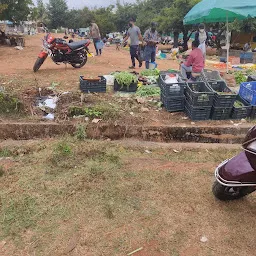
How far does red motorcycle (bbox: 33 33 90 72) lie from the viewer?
29.7 feet

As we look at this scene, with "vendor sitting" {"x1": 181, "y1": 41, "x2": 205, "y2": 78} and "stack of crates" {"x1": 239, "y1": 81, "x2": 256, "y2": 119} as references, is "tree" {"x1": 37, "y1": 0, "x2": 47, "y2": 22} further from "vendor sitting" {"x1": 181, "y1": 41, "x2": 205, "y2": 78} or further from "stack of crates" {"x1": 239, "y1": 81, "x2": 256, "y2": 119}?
"stack of crates" {"x1": 239, "y1": 81, "x2": 256, "y2": 119}

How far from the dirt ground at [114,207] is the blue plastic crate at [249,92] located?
1996 mm

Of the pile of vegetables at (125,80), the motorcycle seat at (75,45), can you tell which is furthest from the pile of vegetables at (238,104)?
the motorcycle seat at (75,45)

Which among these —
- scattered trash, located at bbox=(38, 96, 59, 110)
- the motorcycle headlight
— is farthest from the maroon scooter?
scattered trash, located at bbox=(38, 96, 59, 110)

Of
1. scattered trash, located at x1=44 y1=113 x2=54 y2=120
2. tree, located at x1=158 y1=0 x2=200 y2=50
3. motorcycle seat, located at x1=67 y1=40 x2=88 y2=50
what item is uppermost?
tree, located at x1=158 y1=0 x2=200 y2=50

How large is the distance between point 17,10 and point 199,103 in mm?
18911

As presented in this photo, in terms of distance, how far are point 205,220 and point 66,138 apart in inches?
107

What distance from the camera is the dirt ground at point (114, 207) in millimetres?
2576

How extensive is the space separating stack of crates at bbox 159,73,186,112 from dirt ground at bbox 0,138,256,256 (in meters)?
1.78

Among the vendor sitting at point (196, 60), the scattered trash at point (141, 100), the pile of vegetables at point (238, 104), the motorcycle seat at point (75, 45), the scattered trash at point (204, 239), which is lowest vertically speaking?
the scattered trash at point (204, 239)

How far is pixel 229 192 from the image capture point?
3.05 metres

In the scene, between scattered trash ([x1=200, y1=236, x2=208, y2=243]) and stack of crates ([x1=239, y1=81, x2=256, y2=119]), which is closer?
scattered trash ([x1=200, y1=236, x2=208, y2=243])

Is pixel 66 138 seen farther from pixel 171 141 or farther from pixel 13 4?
pixel 13 4

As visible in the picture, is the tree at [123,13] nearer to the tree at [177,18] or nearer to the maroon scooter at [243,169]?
the tree at [177,18]
